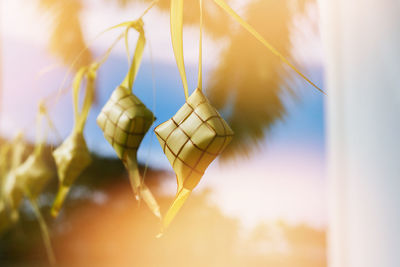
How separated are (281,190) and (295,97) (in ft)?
0.54

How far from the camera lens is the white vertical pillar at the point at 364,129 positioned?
1.48 ft

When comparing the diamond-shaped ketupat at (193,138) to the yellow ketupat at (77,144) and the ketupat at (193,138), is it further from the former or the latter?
the yellow ketupat at (77,144)

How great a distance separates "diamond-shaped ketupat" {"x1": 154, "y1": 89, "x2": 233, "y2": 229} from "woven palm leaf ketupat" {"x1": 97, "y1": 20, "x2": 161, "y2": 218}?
11 centimetres

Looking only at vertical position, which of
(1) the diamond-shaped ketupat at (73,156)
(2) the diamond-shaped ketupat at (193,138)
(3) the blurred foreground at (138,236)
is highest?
(2) the diamond-shaped ketupat at (193,138)

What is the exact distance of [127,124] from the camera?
610mm

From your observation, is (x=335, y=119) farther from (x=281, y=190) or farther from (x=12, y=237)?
(x=12, y=237)

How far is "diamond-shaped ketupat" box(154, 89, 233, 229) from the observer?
0.48m

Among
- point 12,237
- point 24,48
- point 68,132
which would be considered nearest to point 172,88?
point 68,132

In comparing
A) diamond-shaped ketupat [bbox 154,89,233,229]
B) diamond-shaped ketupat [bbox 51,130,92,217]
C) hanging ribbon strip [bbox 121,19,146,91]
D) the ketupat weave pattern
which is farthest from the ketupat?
→ diamond-shaped ketupat [bbox 51,130,92,217]

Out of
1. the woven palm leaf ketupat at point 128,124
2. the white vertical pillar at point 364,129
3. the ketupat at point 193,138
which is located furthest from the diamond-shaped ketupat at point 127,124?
the white vertical pillar at point 364,129

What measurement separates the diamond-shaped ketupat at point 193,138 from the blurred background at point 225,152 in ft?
0.49

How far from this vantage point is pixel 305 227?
0.60m

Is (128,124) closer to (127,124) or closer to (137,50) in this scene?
(127,124)

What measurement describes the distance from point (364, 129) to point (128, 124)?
37 cm
